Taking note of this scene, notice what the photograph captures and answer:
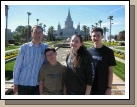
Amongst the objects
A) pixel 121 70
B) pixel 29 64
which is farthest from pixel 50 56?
pixel 121 70

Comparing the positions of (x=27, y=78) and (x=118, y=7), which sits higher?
(x=118, y=7)

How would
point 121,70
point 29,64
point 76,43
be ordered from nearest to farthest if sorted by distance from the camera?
point 76,43 → point 29,64 → point 121,70

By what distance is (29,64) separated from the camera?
2697 mm

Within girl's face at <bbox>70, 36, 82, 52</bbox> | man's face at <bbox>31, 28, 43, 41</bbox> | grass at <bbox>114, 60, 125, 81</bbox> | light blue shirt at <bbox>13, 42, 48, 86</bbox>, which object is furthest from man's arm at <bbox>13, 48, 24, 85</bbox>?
grass at <bbox>114, 60, 125, 81</bbox>

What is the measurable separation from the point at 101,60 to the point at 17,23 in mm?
1637

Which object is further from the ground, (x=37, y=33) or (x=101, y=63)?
(x=37, y=33)

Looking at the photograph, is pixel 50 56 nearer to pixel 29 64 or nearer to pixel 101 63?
pixel 29 64

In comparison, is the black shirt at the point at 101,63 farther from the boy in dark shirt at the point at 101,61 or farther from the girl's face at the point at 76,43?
the girl's face at the point at 76,43

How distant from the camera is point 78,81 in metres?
2.50

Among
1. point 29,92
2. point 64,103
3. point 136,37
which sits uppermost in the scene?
point 136,37

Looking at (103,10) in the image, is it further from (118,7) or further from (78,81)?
(78,81)

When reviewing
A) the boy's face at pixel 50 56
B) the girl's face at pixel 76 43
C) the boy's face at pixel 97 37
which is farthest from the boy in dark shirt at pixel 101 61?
the boy's face at pixel 50 56

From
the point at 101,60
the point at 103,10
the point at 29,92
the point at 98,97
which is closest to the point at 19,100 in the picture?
the point at 29,92

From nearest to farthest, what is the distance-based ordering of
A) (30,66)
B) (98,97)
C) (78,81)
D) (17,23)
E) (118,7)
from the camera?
(78,81), (30,66), (98,97), (118,7), (17,23)
